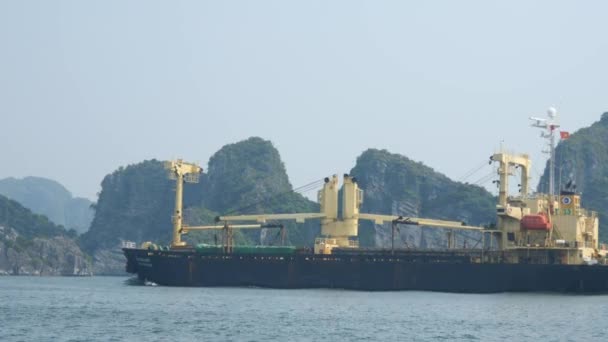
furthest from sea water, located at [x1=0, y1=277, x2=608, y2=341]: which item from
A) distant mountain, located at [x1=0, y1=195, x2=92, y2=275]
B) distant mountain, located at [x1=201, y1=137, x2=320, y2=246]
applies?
distant mountain, located at [x1=201, y1=137, x2=320, y2=246]

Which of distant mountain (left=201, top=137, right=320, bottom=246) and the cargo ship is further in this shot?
distant mountain (left=201, top=137, right=320, bottom=246)

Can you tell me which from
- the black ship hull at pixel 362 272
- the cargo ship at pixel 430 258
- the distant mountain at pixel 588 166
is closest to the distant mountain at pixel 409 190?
the distant mountain at pixel 588 166

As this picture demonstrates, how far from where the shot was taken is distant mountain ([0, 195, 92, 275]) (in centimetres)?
14762

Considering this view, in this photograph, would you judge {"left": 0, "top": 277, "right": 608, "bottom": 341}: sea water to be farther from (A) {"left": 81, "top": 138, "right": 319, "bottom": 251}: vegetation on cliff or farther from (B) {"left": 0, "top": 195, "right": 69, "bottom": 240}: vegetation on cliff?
(B) {"left": 0, "top": 195, "right": 69, "bottom": 240}: vegetation on cliff

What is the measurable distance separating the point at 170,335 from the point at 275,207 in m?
113

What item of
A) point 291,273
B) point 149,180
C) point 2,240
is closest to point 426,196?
point 149,180

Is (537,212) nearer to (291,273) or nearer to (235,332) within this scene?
(291,273)

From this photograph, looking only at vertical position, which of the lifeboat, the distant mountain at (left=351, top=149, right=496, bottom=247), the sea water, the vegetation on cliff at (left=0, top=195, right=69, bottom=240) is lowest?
the sea water

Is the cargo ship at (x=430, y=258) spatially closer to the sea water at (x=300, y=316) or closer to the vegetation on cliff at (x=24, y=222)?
the sea water at (x=300, y=316)

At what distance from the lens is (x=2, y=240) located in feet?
498

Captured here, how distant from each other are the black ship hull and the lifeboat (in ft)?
8.10

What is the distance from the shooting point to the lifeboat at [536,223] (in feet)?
226

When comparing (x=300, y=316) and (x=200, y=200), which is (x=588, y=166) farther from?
(x=300, y=316)

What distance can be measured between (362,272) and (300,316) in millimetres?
21295
